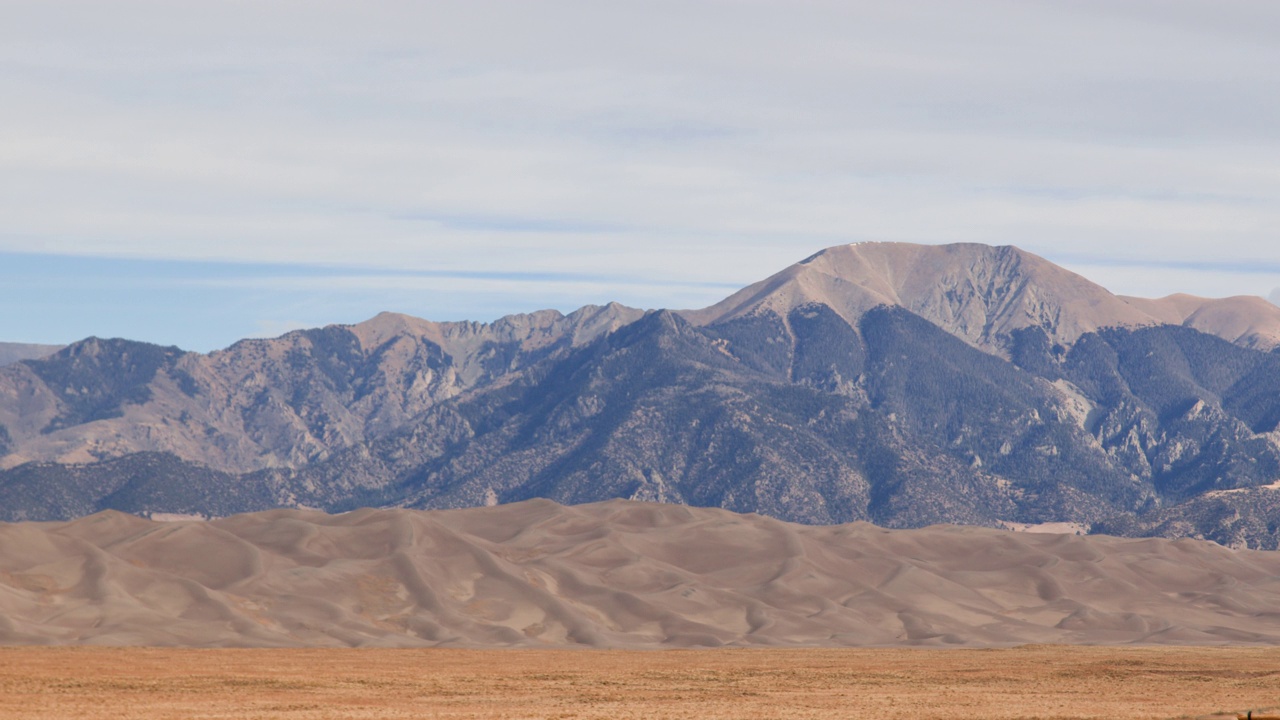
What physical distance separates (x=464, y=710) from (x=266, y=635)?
99241 millimetres

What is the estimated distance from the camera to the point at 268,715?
85625mm

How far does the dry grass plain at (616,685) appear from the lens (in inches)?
3543

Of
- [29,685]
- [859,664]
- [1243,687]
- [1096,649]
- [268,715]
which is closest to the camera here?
[268,715]

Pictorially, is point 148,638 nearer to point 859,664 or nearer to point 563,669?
point 563,669

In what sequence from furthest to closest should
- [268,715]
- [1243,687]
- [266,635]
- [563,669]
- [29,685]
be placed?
[266,635] < [563,669] < [1243,687] < [29,685] < [268,715]

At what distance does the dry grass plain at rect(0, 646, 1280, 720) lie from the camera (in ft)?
295

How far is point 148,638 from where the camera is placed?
→ 173 metres

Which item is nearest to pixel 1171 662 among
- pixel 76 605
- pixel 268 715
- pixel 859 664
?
pixel 859 664

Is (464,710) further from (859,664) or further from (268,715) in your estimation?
(859,664)

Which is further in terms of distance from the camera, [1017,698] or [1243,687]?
[1243,687]

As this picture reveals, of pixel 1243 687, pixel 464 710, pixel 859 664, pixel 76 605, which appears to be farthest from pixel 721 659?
pixel 76 605

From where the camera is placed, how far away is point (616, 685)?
113m

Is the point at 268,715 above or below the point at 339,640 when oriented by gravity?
above

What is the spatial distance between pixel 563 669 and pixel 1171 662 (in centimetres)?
5110
